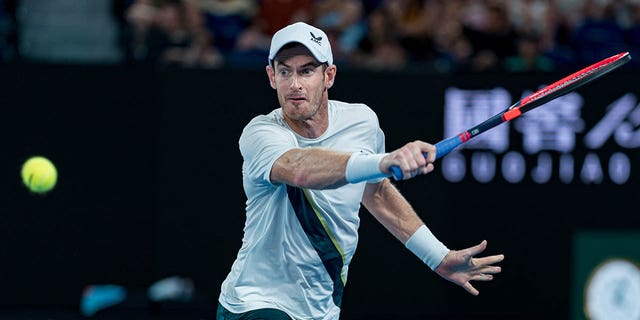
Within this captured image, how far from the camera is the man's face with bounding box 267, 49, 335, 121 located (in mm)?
5180

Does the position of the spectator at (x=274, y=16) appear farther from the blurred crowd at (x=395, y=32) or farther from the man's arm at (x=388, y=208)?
the man's arm at (x=388, y=208)

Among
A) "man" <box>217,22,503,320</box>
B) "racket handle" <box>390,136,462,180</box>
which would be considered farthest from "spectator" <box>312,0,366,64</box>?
"racket handle" <box>390,136,462,180</box>

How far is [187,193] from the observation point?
33.3 feet

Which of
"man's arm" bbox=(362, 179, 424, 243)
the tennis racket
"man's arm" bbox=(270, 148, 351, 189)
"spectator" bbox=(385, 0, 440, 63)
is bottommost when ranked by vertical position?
"man's arm" bbox=(362, 179, 424, 243)

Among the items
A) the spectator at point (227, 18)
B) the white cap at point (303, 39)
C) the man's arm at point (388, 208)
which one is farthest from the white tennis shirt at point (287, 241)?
the spectator at point (227, 18)

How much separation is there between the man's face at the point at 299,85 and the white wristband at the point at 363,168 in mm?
602

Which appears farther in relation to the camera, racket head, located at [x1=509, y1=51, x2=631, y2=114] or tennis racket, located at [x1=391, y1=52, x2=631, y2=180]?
racket head, located at [x1=509, y1=51, x2=631, y2=114]

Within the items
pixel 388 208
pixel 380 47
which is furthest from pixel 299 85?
pixel 380 47

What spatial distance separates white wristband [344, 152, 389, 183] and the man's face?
602mm

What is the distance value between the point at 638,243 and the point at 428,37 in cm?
296

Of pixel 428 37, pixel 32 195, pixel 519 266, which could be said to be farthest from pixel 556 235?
pixel 32 195

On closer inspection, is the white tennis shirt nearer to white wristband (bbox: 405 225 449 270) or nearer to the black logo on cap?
the black logo on cap

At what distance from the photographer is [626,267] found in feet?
34.0

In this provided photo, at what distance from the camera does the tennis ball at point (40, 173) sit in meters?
10.1
